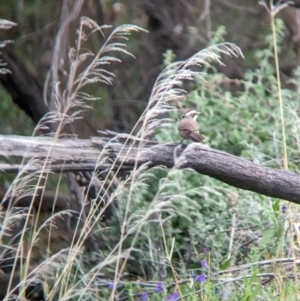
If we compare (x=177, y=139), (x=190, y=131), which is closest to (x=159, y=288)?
(x=190, y=131)

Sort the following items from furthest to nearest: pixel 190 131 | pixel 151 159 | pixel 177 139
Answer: pixel 177 139 < pixel 190 131 < pixel 151 159

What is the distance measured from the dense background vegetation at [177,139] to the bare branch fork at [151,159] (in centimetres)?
12

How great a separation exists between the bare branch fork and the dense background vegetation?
0.38 ft

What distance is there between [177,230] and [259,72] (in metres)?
1.78

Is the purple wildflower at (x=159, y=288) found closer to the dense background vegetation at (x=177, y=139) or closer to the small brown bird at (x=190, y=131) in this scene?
the dense background vegetation at (x=177, y=139)

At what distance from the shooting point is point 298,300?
11.5 feet

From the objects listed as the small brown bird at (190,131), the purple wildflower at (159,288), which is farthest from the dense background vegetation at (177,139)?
the small brown bird at (190,131)

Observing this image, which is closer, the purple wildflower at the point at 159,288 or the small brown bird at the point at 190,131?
the small brown bird at the point at 190,131

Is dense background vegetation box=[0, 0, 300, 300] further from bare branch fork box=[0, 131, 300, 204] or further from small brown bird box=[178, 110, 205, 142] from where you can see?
small brown bird box=[178, 110, 205, 142]

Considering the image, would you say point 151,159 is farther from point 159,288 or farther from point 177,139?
point 177,139

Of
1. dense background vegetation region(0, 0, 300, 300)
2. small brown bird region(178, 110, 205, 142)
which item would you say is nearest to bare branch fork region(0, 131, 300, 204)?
dense background vegetation region(0, 0, 300, 300)

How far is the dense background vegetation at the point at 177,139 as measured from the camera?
400cm

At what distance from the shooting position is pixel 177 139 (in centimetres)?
528

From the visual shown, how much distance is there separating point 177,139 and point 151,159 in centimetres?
186
